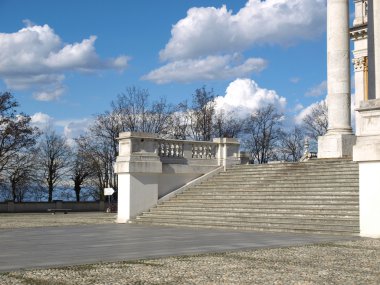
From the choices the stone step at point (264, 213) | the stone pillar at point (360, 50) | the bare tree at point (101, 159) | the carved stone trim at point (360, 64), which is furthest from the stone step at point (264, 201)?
the bare tree at point (101, 159)

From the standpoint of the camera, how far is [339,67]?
31.8 meters

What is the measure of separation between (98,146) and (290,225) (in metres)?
60.6

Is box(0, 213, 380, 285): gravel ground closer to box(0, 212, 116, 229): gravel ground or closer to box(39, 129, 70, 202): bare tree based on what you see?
box(0, 212, 116, 229): gravel ground

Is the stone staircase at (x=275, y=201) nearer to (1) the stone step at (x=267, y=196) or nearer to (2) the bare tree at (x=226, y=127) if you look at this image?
(1) the stone step at (x=267, y=196)

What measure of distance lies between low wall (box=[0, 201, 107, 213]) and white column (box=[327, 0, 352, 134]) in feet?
105

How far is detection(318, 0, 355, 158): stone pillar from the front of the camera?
3172 cm

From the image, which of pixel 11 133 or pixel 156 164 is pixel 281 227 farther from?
pixel 11 133

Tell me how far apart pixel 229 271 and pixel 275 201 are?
13.0 metres

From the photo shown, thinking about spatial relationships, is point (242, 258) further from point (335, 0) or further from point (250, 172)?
point (335, 0)

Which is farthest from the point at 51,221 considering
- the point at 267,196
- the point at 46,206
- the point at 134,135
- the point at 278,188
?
the point at 46,206

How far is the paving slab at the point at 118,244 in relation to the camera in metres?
13.2

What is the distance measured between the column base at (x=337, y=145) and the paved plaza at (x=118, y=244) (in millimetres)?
12244

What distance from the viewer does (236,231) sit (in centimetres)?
2109

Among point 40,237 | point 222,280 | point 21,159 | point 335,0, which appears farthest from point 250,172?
point 21,159
